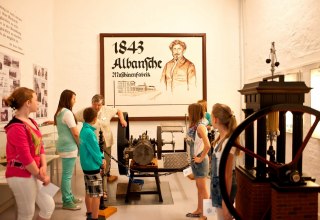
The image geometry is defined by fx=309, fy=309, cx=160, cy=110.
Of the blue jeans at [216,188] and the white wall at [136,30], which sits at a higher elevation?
the white wall at [136,30]

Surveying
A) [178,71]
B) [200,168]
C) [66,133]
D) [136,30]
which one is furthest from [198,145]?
[136,30]

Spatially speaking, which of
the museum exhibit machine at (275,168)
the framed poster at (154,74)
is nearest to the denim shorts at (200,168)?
the museum exhibit machine at (275,168)

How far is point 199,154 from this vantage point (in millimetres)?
3164

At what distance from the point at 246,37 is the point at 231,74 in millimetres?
758

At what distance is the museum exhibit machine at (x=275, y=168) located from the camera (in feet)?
4.44

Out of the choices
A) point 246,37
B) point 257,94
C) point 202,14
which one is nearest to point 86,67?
point 202,14

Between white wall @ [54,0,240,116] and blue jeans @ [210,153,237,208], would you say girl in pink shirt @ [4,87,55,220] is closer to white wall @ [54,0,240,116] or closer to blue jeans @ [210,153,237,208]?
blue jeans @ [210,153,237,208]

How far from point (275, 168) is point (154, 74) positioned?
4749mm

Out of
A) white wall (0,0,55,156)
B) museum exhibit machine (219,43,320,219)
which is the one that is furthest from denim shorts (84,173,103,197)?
museum exhibit machine (219,43,320,219)

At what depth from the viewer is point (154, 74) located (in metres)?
6.04

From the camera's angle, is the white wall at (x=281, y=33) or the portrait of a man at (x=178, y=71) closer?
the white wall at (x=281, y=33)

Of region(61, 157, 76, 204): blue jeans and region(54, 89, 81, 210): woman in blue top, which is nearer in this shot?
region(54, 89, 81, 210): woman in blue top

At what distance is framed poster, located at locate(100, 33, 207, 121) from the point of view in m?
5.98

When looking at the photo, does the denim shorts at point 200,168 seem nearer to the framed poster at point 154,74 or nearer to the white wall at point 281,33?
the white wall at point 281,33
